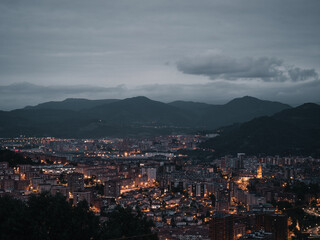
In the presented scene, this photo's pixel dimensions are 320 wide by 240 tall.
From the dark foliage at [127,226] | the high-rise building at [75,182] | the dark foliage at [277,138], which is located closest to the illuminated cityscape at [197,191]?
the high-rise building at [75,182]

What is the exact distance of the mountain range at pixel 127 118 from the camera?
39.2 meters

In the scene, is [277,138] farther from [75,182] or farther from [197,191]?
[75,182]

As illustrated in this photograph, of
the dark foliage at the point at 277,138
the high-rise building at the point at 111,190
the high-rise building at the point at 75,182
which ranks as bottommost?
the high-rise building at the point at 111,190

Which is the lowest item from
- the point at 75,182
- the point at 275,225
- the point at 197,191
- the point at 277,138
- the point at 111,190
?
the point at 197,191

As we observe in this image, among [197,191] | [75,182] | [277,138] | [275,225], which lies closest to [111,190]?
[75,182]

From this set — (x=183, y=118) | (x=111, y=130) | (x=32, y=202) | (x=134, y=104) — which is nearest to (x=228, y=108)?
(x=183, y=118)

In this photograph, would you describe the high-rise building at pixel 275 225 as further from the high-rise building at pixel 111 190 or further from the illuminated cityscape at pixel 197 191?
the high-rise building at pixel 111 190

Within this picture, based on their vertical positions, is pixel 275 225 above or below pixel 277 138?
below

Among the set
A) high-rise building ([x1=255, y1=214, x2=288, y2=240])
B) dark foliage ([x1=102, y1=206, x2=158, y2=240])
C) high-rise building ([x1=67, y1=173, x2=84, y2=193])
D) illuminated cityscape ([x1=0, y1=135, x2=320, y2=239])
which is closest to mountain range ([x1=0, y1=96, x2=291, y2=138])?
illuminated cityscape ([x1=0, y1=135, x2=320, y2=239])

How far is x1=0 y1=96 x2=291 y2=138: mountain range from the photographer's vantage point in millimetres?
39250

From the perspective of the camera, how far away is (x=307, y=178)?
15672mm

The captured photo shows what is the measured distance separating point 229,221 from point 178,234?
1.19m

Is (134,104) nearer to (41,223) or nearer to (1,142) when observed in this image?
(1,142)

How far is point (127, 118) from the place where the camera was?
49.3 metres
